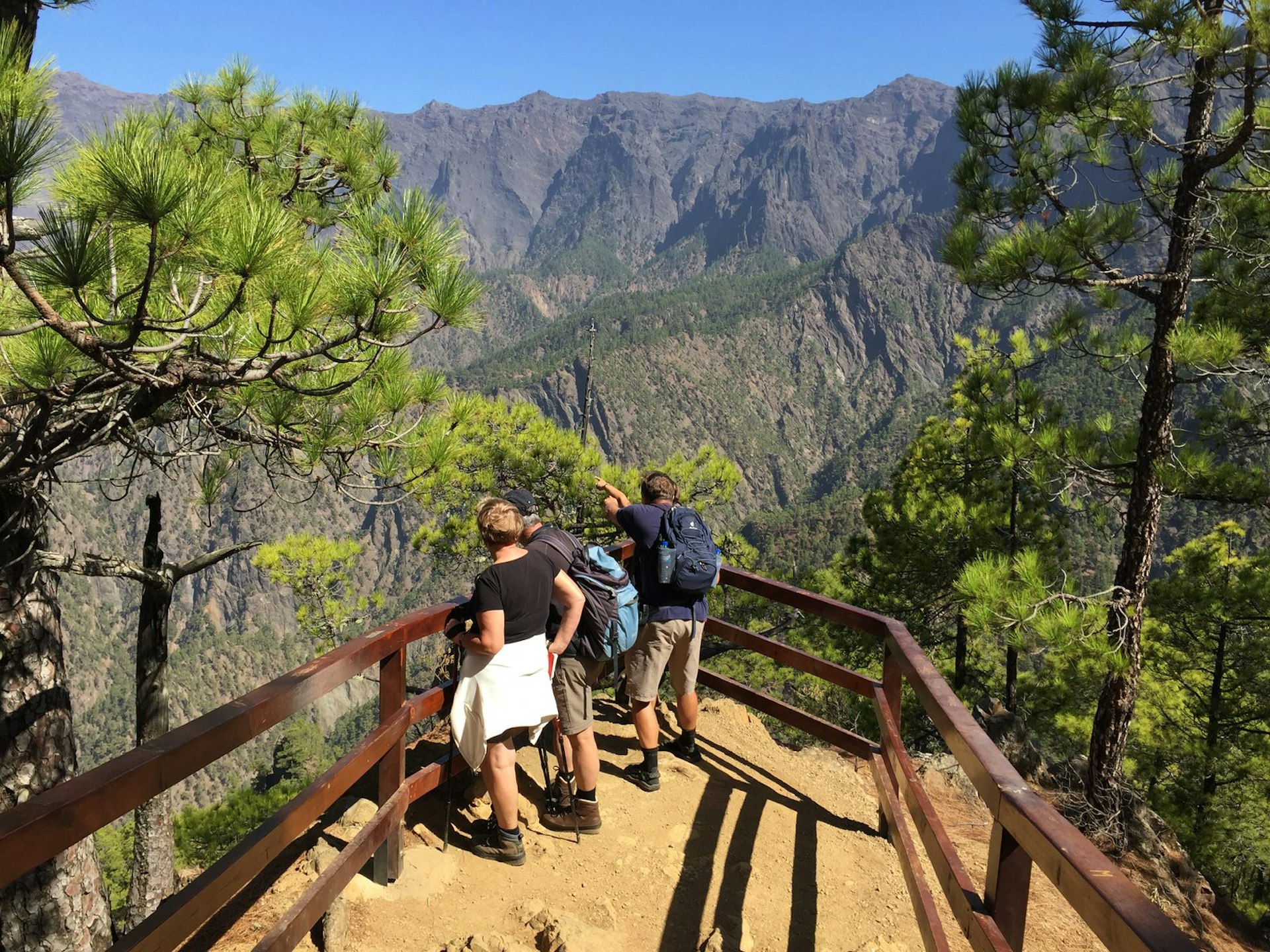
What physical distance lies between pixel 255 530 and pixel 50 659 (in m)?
128

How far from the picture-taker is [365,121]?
6.70 meters

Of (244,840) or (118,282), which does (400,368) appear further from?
(244,840)

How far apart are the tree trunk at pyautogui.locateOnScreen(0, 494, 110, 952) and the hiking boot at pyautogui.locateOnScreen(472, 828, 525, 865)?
2.31 metres

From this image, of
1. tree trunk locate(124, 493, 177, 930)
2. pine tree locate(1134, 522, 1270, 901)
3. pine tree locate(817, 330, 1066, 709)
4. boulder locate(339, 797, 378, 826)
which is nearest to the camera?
boulder locate(339, 797, 378, 826)

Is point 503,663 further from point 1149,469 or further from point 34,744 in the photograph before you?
point 1149,469

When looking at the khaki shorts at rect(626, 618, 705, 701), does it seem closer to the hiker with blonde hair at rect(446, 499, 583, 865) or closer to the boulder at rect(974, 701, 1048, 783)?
the hiker with blonde hair at rect(446, 499, 583, 865)

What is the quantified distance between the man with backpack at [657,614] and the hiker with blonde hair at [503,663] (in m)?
0.84

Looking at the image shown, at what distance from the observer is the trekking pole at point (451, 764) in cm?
318

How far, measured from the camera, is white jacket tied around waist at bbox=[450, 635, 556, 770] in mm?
3074

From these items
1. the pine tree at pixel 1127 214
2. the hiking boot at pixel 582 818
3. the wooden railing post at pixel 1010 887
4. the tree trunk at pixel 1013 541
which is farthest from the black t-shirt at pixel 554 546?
the tree trunk at pixel 1013 541

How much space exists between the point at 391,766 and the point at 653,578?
5.06 feet

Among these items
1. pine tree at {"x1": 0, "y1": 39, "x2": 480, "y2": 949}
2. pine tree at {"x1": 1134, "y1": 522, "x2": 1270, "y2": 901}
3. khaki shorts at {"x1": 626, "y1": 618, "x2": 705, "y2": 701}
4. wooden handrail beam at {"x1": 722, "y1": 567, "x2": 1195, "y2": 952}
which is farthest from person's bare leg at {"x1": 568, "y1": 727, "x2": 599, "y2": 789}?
pine tree at {"x1": 1134, "y1": 522, "x2": 1270, "y2": 901}

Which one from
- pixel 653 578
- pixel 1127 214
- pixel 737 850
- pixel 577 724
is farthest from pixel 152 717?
pixel 1127 214

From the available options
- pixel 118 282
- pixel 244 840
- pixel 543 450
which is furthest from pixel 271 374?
pixel 543 450
